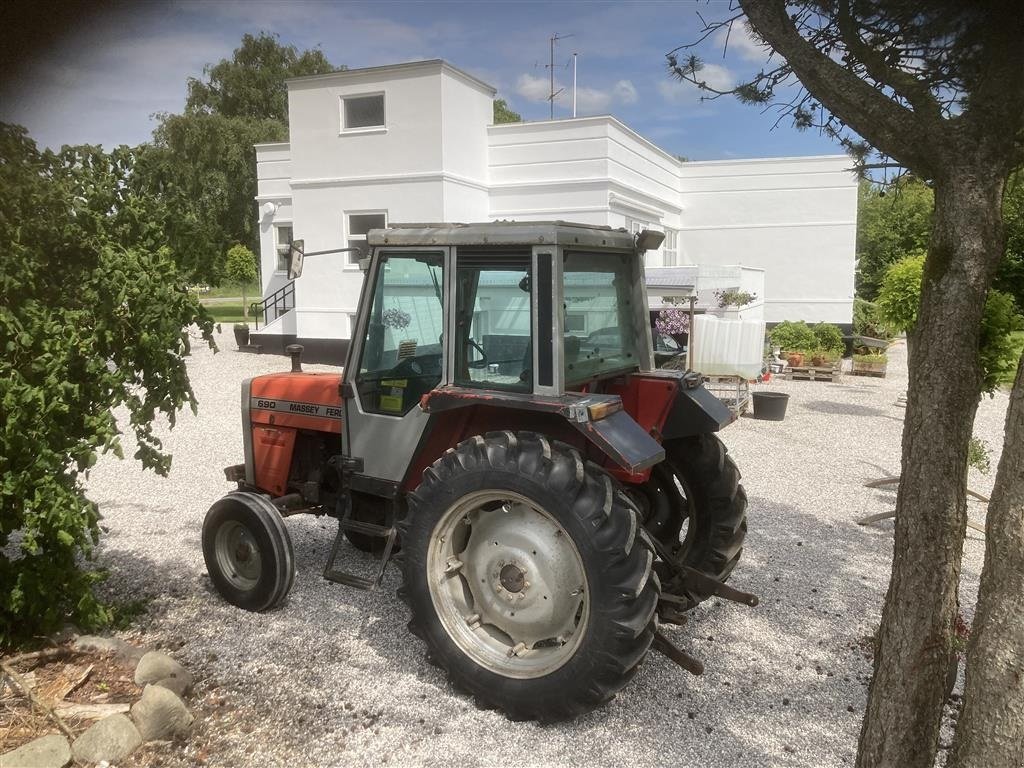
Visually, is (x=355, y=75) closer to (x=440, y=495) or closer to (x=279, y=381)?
(x=279, y=381)

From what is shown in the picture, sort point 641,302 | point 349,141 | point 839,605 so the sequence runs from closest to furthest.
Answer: point 641,302 < point 839,605 < point 349,141

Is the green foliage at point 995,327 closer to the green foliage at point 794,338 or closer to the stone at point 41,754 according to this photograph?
the stone at point 41,754

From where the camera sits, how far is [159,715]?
3.37m

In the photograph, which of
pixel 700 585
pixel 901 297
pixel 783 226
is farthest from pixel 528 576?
pixel 783 226

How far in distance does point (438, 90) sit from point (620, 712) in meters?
14.7

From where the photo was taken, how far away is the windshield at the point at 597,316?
13.2ft

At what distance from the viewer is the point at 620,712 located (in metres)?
3.72

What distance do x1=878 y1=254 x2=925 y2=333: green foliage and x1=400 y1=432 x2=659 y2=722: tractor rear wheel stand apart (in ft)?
25.7

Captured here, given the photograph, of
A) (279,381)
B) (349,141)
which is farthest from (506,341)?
(349,141)

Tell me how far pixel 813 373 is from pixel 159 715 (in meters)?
15.1

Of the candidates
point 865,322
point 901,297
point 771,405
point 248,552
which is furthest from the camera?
point 865,322

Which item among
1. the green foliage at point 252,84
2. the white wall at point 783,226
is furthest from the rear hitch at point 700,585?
the green foliage at point 252,84

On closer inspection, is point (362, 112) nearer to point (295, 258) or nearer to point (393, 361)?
point (393, 361)

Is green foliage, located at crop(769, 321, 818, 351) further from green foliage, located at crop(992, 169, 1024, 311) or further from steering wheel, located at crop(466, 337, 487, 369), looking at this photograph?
steering wheel, located at crop(466, 337, 487, 369)
